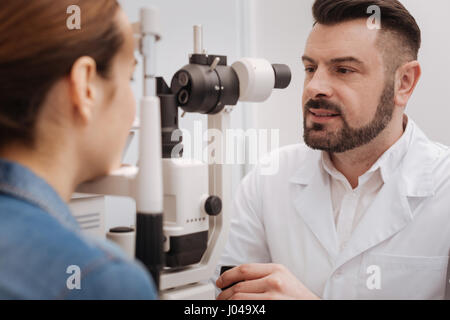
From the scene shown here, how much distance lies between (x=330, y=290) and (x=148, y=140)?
0.79 m

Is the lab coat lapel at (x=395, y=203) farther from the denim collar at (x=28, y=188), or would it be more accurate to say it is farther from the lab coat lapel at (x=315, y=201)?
the denim collar at (x=28, y=188)

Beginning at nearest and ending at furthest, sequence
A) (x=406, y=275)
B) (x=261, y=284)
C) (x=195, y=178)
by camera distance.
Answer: (x=195, y=178) → (x=261, y=284) → (x=406, y=275)

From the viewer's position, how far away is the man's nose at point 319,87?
1.28 m

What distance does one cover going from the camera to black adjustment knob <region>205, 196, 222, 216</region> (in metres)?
0.78

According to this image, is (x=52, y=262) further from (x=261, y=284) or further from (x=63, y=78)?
(x=261, y=284)

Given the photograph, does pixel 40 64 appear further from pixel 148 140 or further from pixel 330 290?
pixel 330 290

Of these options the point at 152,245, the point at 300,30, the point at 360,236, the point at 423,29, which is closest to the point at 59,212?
the point at 152,245

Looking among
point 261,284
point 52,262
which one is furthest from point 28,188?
point 261,284

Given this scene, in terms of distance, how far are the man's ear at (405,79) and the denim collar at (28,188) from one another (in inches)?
43.9

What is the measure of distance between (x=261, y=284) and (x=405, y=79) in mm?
820

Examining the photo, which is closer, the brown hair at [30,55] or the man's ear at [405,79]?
the brown hair at [30,55]

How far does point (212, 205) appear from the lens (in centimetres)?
78

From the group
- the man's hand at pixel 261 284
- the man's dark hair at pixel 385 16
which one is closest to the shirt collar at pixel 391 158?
the man's dark hair at pixel 385 16

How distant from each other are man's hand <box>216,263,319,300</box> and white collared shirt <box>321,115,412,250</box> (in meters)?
0.33
